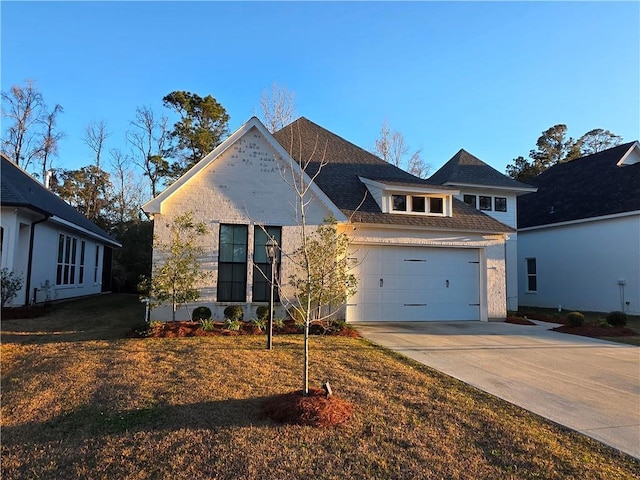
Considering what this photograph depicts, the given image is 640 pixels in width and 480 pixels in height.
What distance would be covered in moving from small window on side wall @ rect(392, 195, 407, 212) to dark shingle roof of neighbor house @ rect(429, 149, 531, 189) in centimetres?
476

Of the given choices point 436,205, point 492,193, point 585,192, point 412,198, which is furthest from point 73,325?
point 585,192

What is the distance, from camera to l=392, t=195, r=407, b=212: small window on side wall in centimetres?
1351

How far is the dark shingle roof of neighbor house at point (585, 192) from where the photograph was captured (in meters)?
17.4

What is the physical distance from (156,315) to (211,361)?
14.0 feet

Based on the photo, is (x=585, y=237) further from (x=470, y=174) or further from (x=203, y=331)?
(x=203, y=331)

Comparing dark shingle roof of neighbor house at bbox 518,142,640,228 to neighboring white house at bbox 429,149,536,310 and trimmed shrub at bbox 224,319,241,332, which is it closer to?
neighboring white house at bbox 429,149,536,310

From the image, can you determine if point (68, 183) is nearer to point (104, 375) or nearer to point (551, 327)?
point (104, 375)

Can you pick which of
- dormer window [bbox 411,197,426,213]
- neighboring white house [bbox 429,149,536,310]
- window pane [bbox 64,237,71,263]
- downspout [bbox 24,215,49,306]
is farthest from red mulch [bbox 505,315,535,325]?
window pane [bbox 64,237,71,263]

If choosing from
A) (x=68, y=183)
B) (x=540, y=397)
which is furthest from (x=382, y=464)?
(x=68, y=183)

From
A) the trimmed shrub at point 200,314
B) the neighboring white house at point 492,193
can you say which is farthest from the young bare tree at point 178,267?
the neighboring white house at point 492,193

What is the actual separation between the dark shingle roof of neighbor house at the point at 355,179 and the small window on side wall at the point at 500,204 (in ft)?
12.5

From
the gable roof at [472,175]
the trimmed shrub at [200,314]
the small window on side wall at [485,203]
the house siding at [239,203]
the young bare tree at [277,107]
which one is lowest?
the trimmed shrub at [200,314]

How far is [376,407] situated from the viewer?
5.07m

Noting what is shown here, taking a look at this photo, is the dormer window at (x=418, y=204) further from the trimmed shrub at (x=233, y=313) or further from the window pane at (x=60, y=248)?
the window pane at (x=60, y=248)
